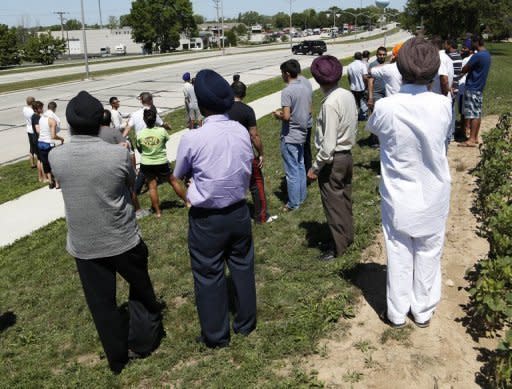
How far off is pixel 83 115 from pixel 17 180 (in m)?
7.52

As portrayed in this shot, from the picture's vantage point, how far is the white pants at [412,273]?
3283mm

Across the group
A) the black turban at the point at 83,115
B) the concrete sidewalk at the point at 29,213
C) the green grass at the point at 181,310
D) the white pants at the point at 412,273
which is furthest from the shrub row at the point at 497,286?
the concrete sidewalk at the point at 29,213

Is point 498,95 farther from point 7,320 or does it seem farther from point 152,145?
point 7,320

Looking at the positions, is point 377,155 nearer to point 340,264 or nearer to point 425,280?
point 340,264

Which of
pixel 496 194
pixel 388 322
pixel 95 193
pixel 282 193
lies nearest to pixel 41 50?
pixel 282 193

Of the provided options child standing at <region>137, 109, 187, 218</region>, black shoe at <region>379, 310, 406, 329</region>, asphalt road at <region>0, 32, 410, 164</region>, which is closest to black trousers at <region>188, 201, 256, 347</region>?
black shoe at <region>379, 310, 406, 329</region>

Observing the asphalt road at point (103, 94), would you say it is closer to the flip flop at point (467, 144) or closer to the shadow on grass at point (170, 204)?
the shadow on grass at point (170, 204)

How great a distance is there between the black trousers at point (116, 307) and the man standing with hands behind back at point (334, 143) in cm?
190

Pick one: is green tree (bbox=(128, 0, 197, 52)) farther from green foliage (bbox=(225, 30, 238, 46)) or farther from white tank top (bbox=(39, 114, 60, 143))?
white tank top (bbox=(39, 114, 60, 143))

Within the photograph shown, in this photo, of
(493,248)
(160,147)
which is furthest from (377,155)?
(493,248)

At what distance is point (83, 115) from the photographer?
9.77ft

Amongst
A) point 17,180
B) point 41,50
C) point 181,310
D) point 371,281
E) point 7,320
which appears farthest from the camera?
point 41,50

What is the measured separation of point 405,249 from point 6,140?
13.3 m

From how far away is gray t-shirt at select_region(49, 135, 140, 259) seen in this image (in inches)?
117
